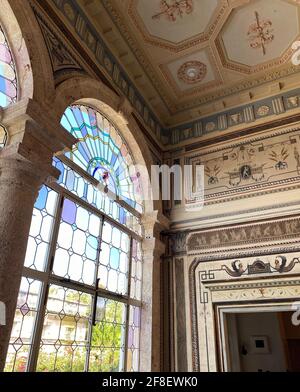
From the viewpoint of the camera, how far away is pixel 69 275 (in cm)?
350

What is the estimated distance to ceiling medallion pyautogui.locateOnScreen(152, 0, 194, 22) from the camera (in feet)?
14.7

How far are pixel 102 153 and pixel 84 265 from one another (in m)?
1.66

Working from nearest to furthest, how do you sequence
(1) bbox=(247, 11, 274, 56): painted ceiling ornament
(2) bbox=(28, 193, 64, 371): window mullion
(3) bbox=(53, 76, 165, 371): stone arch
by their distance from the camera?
1. (2) bbox=(28, 193, 64, 371): window mullion
2. (3) bbox=(53, 76, 165, 371): stone arch
3. (1) bbox=(247, 11, 274, 56): painted ceiling ornament

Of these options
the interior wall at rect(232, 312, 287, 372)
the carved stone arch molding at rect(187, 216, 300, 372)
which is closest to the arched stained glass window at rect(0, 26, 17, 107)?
the carved stone arch molding at rect(187, 216, 300, 372)

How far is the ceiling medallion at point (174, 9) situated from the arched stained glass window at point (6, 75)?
7.44ft

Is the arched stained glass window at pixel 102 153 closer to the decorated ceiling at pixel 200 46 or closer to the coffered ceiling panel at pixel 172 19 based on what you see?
the decorated ceiling at pixel 200 46

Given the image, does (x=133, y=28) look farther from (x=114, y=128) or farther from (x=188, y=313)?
(x=188, y=313)

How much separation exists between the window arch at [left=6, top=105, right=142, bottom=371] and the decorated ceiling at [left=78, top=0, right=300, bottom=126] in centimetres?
122

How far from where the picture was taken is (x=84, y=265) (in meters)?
3.74

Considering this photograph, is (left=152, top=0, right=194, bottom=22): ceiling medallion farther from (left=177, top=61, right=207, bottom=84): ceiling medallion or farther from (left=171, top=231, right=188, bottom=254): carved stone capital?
(left=171, top=231, right=188, bottom=254): carved stone capital

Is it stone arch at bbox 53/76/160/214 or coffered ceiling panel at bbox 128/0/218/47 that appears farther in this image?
coffered ceiling panel at bbox 128/0/218/47

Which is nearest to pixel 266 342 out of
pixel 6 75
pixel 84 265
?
pixel 84 265

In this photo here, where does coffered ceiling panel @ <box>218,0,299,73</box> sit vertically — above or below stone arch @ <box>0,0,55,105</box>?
above

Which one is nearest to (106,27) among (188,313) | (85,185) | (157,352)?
(85,185)
